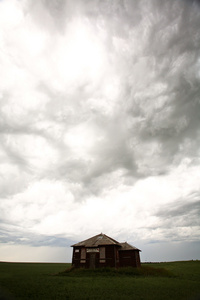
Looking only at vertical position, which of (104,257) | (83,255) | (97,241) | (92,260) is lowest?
(92,260)

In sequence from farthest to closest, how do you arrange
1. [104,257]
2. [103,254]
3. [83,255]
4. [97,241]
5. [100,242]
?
[97,241] → [100,242] → [83,255] → [103,254] → [104,257]

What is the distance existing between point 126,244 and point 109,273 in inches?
472

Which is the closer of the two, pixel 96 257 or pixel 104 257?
pixel 104 257

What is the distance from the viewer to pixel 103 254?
120 ft

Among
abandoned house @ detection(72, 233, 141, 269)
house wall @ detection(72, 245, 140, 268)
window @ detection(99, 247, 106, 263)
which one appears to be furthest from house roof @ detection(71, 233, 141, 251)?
window @ detection(99, 247, 106, 263)

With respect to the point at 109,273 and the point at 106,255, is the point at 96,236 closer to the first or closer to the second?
the point at 106,255

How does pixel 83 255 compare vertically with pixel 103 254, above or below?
below

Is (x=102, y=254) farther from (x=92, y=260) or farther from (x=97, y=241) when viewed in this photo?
(x=97, y=241)

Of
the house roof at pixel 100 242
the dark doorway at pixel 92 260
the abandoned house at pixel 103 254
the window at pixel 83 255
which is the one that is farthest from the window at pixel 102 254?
the window at pixel 83 255

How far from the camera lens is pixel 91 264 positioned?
36.4m

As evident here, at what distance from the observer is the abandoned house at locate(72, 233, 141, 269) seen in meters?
36.1

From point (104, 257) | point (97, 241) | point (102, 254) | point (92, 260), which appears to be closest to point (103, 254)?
point (102, 254)

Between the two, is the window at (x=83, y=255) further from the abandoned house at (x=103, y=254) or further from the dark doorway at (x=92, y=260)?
the dark doorway at (x=92, y=260)

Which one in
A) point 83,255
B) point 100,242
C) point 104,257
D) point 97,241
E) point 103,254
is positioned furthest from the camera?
point 97,241
